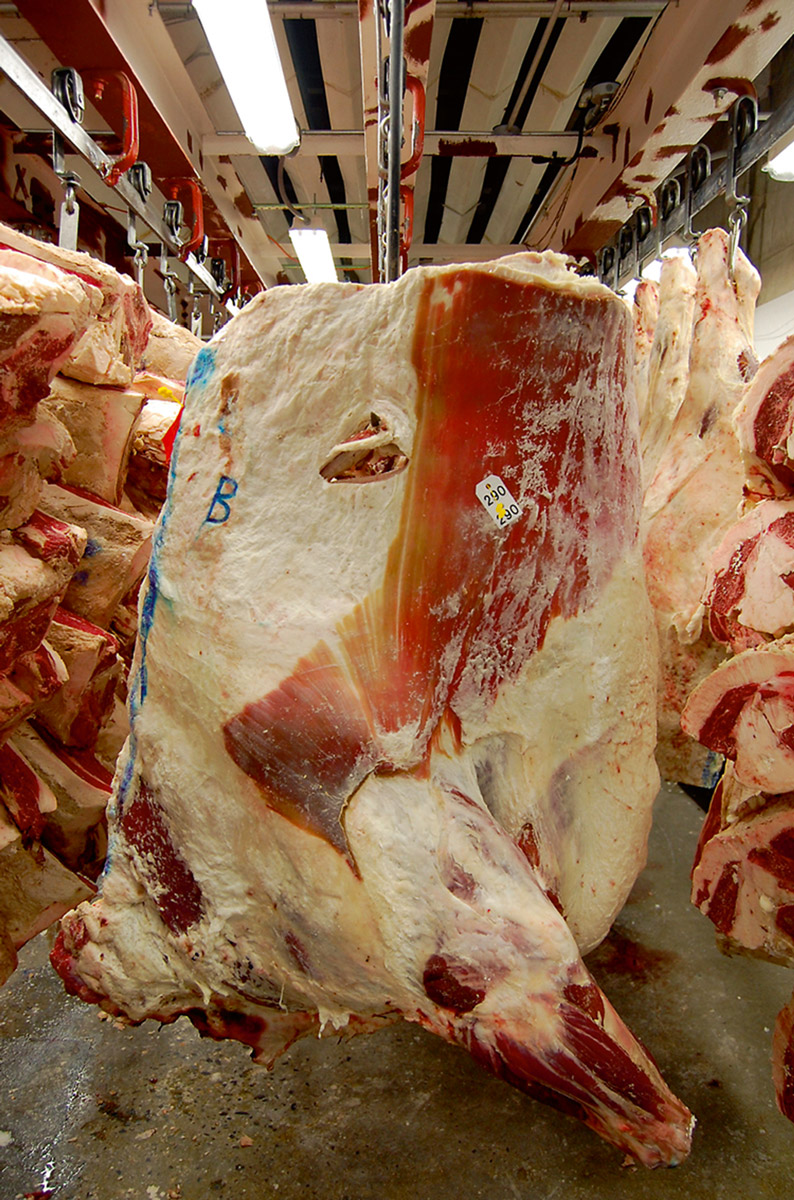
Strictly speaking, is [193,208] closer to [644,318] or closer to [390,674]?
[644,318]

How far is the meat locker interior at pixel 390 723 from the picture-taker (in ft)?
3.57

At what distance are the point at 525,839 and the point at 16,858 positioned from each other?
1.18 meters

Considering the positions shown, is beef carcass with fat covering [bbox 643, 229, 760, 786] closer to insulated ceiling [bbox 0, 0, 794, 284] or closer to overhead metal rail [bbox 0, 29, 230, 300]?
insulated ceiling [bbox 0, 0, 794, 284]

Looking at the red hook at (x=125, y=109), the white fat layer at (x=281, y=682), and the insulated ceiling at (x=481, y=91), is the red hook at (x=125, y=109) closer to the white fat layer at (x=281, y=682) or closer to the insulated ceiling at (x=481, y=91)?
the insulated ceiling at (x=481, y=91)

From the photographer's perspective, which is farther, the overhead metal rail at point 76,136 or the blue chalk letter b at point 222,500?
the overhead metal rail at point 76,136

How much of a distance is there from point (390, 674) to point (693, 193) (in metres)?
1.94

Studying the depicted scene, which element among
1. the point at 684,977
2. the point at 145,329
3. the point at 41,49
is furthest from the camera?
the point at 41,49

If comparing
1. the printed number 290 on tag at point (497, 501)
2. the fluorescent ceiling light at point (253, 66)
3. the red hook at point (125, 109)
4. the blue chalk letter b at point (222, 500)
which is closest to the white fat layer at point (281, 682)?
the blue chalk letter b at point (222, 500)

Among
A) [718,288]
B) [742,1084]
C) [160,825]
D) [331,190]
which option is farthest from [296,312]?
[331,190]

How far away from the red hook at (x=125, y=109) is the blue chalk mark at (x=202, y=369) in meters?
1.29

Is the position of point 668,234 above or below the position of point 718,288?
above

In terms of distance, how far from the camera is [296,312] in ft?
3.66

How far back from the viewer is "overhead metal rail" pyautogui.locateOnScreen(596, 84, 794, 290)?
1896 millimetres

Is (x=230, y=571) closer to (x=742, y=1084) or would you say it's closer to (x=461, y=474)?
(x=461, y=474)
